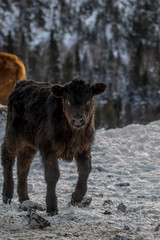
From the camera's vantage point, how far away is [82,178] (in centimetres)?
566

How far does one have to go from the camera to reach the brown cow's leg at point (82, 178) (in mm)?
5645

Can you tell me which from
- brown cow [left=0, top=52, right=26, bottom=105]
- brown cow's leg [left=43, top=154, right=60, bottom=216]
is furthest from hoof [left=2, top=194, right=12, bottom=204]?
brown cow [left=0, top=52, right=26, bottom=105]

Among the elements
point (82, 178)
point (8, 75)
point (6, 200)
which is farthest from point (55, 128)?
point (8, 75)

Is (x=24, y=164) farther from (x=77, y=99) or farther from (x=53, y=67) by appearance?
(x=53, y=67)

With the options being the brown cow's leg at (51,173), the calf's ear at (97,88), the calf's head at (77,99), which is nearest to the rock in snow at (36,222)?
the brown cow's leg at (51,173)

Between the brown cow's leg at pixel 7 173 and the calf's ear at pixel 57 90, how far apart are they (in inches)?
59.7

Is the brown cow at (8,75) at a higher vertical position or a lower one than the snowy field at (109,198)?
higher

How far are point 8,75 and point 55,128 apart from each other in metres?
8.41

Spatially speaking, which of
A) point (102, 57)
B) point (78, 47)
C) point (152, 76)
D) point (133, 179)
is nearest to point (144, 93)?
point (152, 76)

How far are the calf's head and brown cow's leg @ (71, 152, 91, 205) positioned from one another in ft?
1.98

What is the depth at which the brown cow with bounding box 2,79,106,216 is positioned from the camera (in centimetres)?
539

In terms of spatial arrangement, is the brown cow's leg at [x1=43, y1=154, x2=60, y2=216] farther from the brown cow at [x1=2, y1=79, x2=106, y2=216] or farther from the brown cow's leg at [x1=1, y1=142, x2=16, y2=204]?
the brown cow's leg at [x1=1, y1=142, x2=16, y2=204]

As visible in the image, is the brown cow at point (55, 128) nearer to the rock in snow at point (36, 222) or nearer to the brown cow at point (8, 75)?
the rock in snow at point (36, 222)

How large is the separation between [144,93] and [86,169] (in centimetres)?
15402
